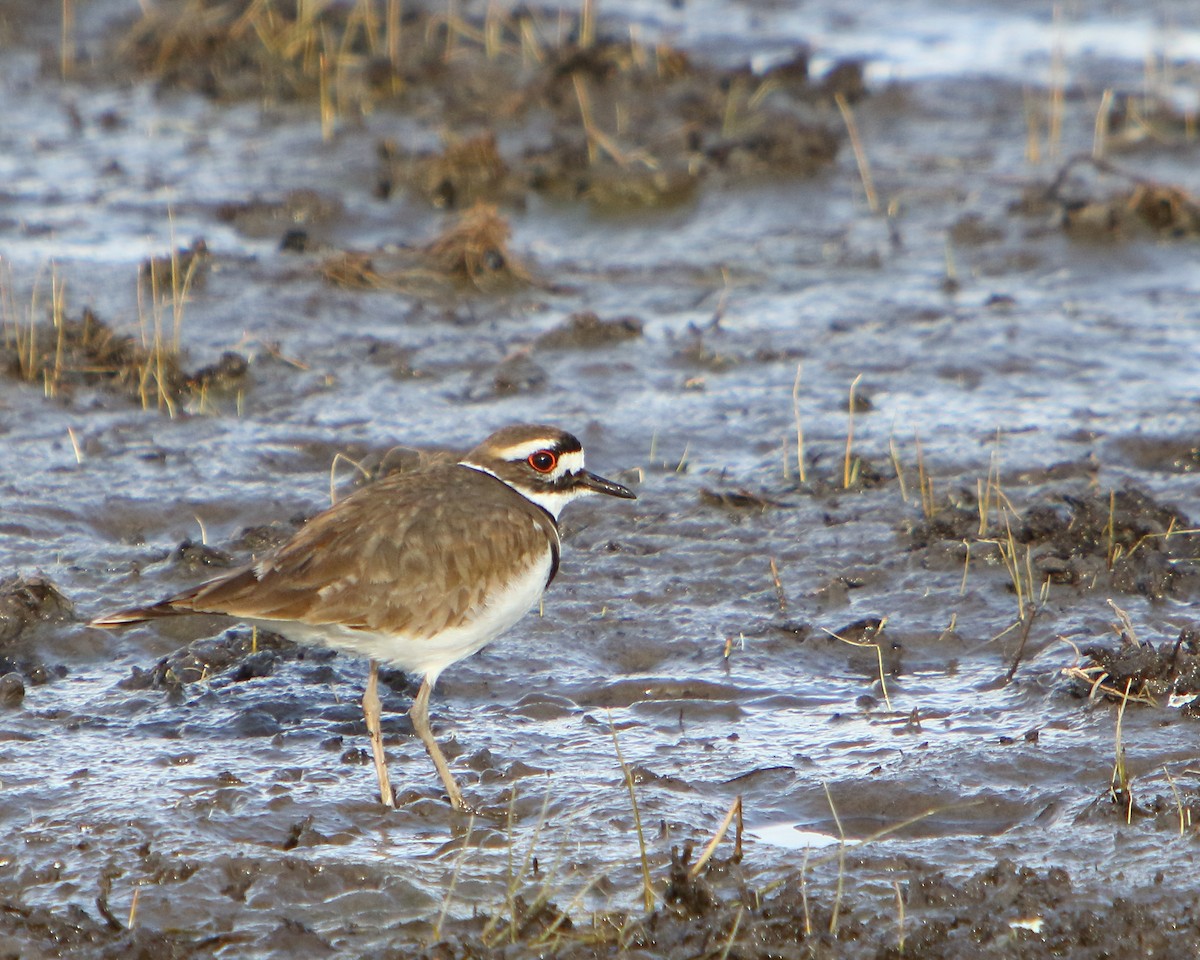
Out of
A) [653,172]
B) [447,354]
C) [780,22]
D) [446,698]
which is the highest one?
[780,22]

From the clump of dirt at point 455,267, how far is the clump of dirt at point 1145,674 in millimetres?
5020

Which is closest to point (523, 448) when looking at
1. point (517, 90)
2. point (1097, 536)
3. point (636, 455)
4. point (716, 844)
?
point (716, 844)

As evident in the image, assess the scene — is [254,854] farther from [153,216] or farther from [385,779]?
[153,216]

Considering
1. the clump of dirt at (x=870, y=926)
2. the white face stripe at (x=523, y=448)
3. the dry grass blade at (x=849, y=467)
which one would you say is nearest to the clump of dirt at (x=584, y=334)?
the dry grass blade at (x=849, y=467)

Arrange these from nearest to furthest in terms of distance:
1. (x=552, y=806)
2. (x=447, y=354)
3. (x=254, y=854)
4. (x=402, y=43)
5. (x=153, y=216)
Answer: (x=254, y=854), (x=552, y=806), (x=447, y=354), (x=153, y=216), (x=402, y=43)

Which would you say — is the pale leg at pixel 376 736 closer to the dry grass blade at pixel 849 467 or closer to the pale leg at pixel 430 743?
the pale leg at pixel 430 743

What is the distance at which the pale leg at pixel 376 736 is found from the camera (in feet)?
17.6

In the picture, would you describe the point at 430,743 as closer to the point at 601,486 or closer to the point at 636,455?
the point at 601,486

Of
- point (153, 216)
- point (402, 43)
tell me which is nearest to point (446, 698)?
point (153, 216)

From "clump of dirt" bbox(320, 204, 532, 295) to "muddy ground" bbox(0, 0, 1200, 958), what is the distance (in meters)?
0.04

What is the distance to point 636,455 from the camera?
8.25m

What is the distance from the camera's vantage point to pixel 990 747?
18.7 ft

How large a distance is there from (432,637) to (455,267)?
4.97 meters

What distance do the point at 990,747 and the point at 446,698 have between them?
197 cm
